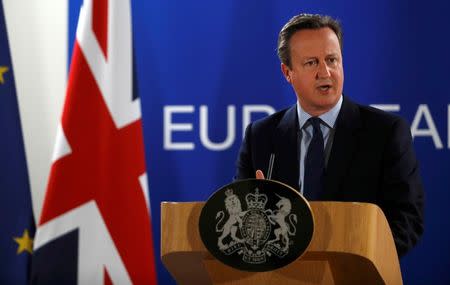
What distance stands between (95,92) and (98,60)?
0.14m

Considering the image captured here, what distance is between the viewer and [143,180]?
3.21 m

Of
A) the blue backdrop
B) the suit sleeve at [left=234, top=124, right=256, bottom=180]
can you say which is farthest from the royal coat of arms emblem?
the blue backdrop

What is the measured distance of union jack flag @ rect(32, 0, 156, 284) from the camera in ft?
10.3

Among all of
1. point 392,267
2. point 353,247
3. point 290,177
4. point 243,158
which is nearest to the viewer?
point 353,247

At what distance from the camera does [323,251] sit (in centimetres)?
147

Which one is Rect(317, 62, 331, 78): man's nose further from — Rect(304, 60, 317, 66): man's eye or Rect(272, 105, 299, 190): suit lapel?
Rect(272, 105, 299, 190): suit lapel

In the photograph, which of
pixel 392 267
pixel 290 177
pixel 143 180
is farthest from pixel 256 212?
pixel 143 180

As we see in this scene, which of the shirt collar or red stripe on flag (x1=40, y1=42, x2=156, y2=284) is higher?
the shirt collar

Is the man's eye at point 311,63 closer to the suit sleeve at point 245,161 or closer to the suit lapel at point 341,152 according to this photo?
the suit lapel at point 341,152

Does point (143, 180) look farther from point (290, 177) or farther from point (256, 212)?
point (256, 212)

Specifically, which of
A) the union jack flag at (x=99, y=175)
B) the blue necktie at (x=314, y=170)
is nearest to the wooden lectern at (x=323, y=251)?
the blue necktie at (x=314, y=170)

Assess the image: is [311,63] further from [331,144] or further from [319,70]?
[331,144]

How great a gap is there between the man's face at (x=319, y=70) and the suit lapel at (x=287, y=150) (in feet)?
0.24

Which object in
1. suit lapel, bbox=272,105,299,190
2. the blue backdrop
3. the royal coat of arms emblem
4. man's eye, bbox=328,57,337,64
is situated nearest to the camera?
the royal coat of arms emblem
